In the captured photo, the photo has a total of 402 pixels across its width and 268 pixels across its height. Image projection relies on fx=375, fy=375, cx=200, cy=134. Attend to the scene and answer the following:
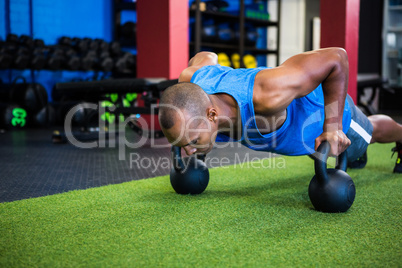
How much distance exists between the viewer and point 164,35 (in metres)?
3.60

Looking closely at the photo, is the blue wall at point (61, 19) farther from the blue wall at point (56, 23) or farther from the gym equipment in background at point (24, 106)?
the gym equipment in background at point (24, 106)

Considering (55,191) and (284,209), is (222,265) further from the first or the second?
(55,191)

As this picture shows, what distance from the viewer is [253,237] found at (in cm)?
119

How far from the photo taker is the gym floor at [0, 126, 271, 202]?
76.0 inches

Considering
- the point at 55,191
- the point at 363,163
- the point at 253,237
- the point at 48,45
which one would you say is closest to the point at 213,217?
the point at 253,237

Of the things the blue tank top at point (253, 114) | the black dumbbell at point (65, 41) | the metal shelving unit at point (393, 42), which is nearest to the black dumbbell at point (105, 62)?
the black dumbbell at point (65, 41)

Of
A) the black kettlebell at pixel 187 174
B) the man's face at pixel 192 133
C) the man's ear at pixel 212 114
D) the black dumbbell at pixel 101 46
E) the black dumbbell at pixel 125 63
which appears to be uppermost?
the black dumbbell at pixel 101 46

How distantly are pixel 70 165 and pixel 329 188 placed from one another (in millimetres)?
1754

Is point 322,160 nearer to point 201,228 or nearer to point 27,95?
point 201,228

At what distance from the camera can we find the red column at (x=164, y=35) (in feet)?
11.6

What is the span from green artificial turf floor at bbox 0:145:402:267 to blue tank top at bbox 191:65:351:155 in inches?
10.2

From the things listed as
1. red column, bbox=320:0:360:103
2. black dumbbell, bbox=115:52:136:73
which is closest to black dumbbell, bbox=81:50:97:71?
black dumbbell, bbox=115:52:136:73

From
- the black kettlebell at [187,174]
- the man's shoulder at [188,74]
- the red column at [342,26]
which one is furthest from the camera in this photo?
the red column at [342,26]

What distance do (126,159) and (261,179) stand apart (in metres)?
1.10
